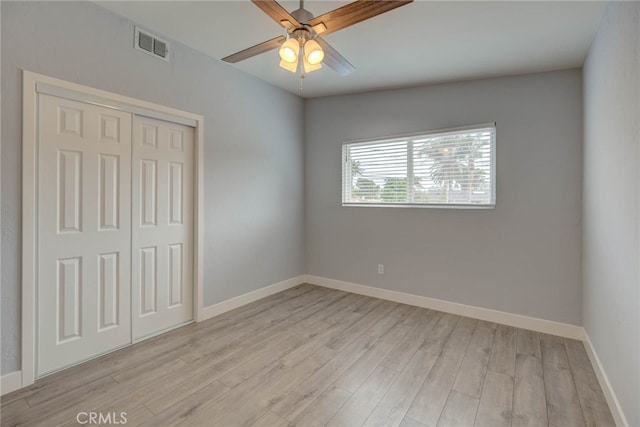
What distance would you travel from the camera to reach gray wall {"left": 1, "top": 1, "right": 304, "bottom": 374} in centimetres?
195

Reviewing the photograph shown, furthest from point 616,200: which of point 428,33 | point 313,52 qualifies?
point 313,52

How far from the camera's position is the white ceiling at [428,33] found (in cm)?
219

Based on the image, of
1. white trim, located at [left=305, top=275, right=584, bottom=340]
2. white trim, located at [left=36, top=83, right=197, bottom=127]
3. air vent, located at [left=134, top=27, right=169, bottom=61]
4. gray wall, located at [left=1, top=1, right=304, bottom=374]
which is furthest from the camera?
white trim, located at [left=305, top=275, right=584, bottom=340]

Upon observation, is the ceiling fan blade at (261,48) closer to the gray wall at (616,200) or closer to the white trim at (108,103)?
the white trim at (108,103)

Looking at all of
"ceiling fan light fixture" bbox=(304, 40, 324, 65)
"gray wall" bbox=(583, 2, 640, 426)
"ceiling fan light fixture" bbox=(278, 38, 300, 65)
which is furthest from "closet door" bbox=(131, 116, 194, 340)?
"gray wall" bbox=(583, 2, 640, 426)

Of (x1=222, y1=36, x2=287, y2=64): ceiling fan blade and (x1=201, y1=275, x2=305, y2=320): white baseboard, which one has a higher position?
(x1=222, y1=36, x2=287, y2=64): ceiling fan blade

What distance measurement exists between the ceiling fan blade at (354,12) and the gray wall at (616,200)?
128 centimetres

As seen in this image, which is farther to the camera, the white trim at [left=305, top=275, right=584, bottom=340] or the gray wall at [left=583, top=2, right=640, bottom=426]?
the white trim at [left=305, top=275, right=584, bottom=340]

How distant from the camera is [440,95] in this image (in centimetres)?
352

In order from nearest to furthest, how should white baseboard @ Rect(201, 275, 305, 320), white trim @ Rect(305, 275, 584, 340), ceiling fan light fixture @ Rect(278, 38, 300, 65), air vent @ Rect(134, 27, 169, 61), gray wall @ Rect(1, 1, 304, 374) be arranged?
ceiling fan light fixture @ Rect(278, 38, 300, 65), gray wall @ Rect(1, 1, 304, 374), air vent @ Rect(134, 27, 169, 61), white trim @ Rect(305, 275, 584, 340), white baseboard @ Rect(201, 275, 305, 320)

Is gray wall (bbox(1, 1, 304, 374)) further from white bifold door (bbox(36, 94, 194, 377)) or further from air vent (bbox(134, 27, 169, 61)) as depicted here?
white bifold door (bbox(36, 94, 194, 377))

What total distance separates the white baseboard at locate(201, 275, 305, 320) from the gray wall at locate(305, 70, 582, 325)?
68cm

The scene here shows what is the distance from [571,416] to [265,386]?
1937 millimetres

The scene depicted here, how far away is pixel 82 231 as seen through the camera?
7.53 feet
